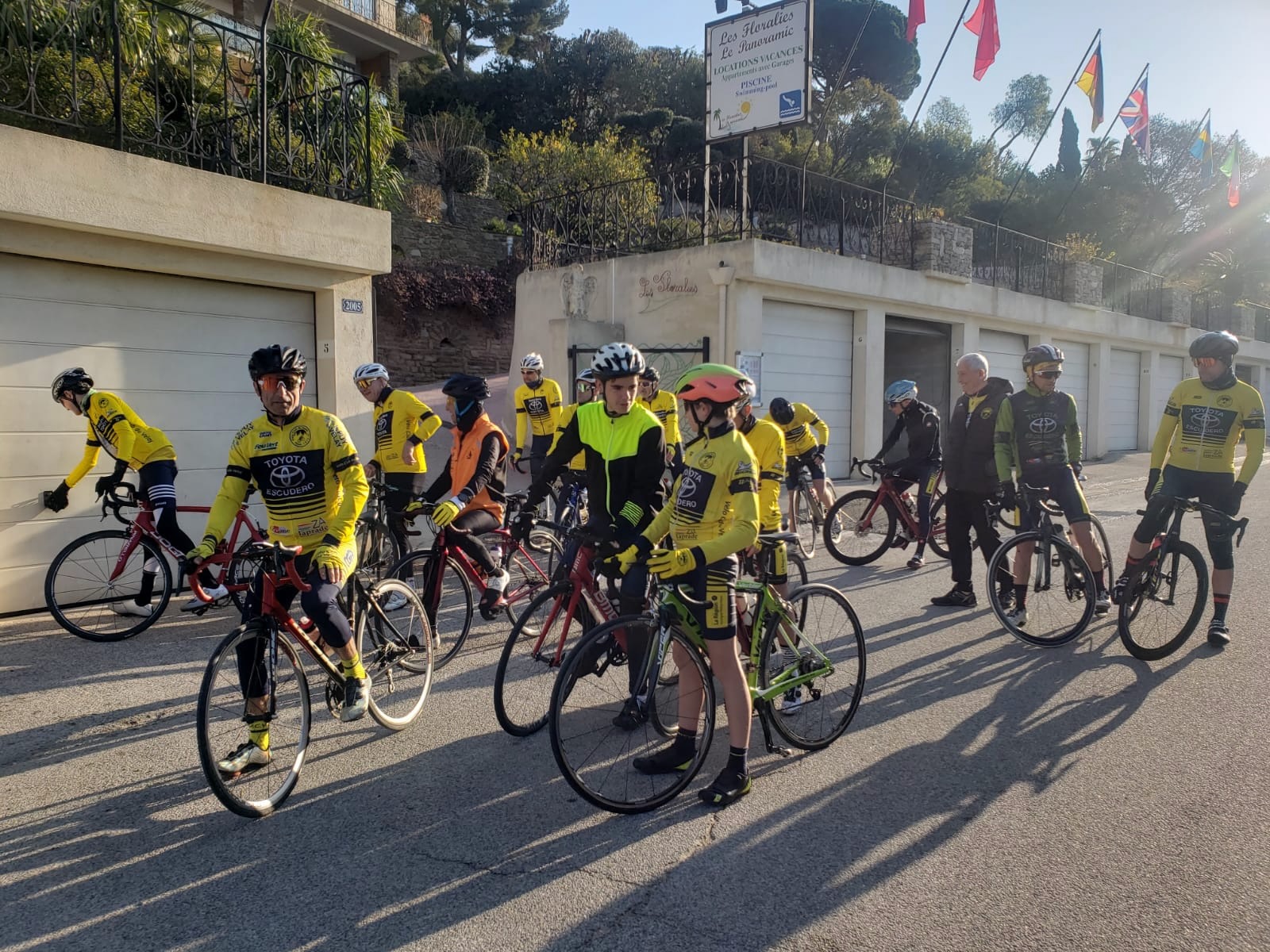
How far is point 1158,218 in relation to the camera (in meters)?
43.8

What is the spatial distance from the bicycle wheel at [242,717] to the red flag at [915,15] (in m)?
17.8

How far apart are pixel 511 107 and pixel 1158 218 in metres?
32.1

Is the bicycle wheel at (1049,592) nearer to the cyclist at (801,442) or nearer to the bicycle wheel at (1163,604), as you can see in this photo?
the bicycle wheel at (1163,604)

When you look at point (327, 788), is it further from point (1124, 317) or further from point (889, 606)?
point (1124, 317)

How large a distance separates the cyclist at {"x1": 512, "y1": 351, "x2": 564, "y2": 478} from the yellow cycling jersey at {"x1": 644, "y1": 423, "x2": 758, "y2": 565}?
6.45 metres

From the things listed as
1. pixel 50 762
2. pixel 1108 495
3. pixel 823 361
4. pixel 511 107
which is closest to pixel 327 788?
pixel 50 762

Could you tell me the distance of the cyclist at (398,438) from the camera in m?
6.96

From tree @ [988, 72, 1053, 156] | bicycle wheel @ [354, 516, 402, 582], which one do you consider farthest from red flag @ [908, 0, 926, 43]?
tree @ [988, 72, 1053, 156]

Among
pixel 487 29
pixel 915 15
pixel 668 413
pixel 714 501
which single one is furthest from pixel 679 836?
pixel 487 29

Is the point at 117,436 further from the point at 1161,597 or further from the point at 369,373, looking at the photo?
the point at 1161,597

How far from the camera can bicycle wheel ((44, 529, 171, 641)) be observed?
635cm

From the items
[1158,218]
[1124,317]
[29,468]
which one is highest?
[1158,218]

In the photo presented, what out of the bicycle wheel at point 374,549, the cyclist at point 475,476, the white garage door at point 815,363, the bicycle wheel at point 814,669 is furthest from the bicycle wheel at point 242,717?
the white garage door at point 815,363

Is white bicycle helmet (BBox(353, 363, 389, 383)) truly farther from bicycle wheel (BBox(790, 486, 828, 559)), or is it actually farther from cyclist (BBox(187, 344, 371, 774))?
bicycle wheel (BBox(790, 486, 828, 559))
